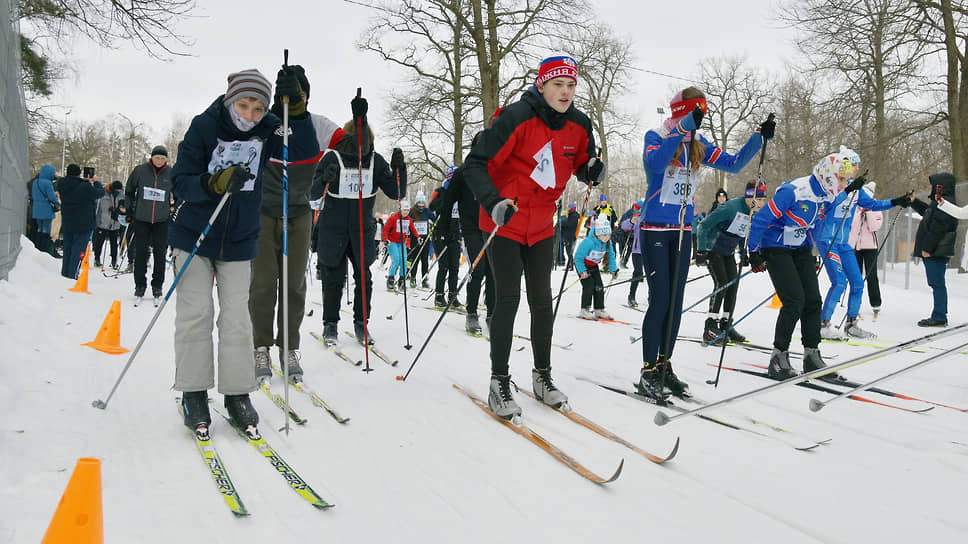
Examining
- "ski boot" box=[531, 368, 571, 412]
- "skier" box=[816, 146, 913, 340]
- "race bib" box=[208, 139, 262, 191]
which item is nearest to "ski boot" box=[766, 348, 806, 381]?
"ski boot" box=[531, 368, 571, 412]

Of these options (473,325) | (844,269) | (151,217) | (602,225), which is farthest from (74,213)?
(844,269)

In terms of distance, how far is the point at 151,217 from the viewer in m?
8.16

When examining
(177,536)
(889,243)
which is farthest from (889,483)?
(889,243)

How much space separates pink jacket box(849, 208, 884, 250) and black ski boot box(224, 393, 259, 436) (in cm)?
874

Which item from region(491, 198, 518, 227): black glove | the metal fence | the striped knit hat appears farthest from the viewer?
the metal fence

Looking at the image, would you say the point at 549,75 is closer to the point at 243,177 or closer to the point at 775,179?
the point at 243,177

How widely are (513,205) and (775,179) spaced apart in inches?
1400

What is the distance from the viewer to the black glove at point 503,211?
10.8 ft

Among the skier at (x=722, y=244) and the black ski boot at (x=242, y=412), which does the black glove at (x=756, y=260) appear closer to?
the skier at (x=722, y=244)

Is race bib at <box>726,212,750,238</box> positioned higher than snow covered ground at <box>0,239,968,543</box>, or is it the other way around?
race bib at <box>726,212,750,238</box>

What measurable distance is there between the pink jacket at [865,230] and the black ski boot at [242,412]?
28.7 ft

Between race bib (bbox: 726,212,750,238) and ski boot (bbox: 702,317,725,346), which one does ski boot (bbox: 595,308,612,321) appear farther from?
race bib (bbox: 726,212,750,238)

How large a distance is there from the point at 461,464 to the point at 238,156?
2.06m

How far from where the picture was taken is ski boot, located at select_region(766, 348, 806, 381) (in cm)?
484
